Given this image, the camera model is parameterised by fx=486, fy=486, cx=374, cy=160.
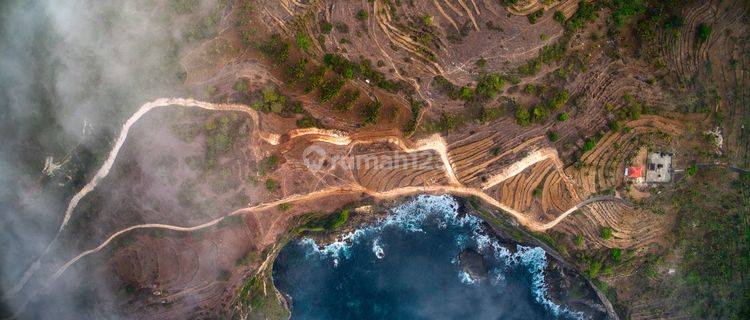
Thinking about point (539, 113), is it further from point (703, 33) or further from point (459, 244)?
point (703, 33)

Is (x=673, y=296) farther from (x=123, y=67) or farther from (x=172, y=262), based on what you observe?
(x=123, y=67)

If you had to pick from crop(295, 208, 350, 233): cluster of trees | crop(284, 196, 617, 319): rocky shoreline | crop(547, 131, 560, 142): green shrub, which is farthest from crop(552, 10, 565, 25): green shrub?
crop(295, 208, 350, 233): cluster of trees

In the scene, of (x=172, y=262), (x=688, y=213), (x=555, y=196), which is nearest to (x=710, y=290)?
(x=688, y=213)

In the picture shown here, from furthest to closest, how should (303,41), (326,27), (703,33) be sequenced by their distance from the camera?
(326,27)
(303,41)
(703,33)

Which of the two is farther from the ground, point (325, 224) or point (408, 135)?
point (408, 135)

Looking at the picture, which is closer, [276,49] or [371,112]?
[276,49]

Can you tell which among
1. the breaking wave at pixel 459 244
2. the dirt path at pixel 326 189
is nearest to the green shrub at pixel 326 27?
the dirt path at pixel 326 189

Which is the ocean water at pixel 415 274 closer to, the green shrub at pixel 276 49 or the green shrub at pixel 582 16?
the green shrub at pixel 276 49

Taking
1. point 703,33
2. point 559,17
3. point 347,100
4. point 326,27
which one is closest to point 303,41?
point 326,27
